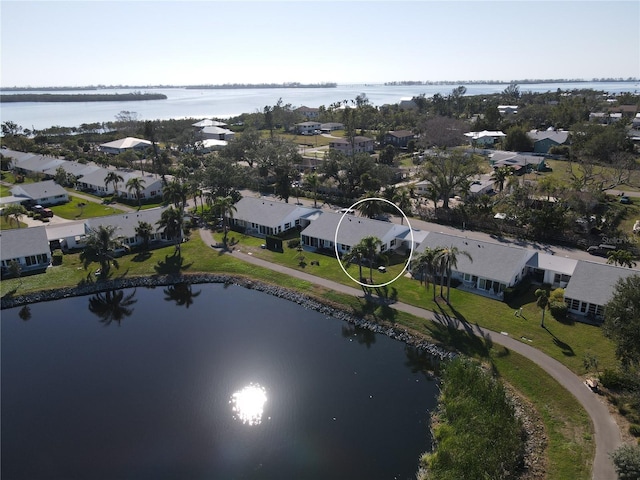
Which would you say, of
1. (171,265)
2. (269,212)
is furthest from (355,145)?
(171,265)

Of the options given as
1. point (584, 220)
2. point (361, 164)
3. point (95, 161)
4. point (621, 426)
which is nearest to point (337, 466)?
point (621, 426)

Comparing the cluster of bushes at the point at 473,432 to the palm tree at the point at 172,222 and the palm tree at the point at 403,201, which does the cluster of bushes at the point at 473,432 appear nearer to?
the palm tree at the point at 172,222

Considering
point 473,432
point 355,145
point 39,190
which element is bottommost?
point 473,432

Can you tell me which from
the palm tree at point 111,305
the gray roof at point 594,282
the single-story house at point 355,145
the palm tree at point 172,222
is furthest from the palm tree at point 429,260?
the single-story house at point 355,145

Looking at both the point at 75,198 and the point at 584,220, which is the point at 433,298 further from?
the point at 75,198

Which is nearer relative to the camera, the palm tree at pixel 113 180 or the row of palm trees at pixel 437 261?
the row of palm trees at pixel 437 261

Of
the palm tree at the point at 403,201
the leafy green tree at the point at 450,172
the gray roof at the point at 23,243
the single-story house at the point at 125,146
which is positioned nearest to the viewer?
the gray roof at the point at 23,243

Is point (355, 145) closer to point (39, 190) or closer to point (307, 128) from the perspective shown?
point (307, 128)
